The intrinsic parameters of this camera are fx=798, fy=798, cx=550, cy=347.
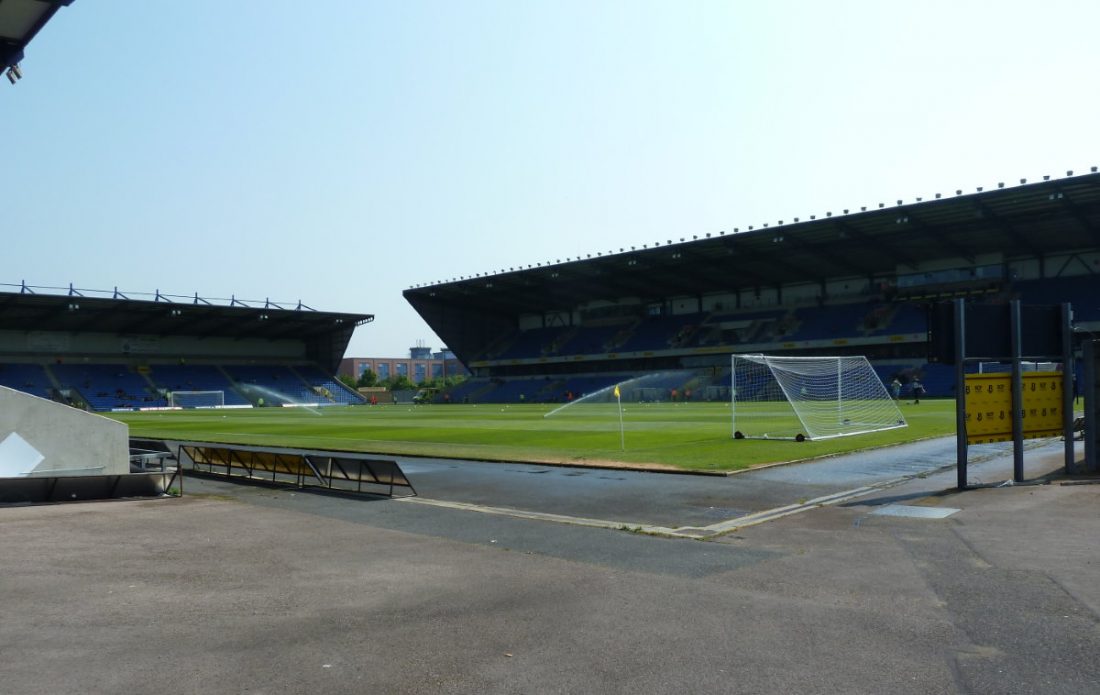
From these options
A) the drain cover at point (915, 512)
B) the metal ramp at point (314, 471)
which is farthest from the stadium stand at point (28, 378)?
the drain cover at point (915, 512)

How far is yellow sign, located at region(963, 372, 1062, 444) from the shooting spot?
14711mm

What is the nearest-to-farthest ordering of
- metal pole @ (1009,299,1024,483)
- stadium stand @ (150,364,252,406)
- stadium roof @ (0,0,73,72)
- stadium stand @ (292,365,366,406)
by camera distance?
stadium roof @ (0,0,73,72), metal pole @ (1009,299,1024,483), stadium stand @ (150,364,252,406), stadium stand @ (292,365,366,406)

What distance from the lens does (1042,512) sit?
11484mm

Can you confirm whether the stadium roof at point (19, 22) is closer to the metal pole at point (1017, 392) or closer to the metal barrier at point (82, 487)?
the metal barrier at point (82, 487)

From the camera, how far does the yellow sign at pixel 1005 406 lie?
14711mm

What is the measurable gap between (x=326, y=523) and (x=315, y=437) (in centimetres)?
2227

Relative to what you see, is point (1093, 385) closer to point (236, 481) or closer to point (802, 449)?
point (802, 449)

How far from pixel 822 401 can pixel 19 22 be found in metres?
32.5

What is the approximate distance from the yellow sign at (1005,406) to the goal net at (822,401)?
950 cm

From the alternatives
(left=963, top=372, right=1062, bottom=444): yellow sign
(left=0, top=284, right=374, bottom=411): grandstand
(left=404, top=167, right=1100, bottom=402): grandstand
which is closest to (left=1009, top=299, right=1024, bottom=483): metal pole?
(left=963, top=372, right=1062, bottom=444): yellow sign

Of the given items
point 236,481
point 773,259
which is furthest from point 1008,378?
point 773,259

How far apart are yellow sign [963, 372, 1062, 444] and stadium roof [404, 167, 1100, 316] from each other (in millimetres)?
44437

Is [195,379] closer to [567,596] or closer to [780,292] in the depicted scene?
[780,292]

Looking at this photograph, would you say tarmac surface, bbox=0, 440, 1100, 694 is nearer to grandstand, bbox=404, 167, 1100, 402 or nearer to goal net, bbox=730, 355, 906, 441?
goal net, bbox=730, 355, 906, 441
